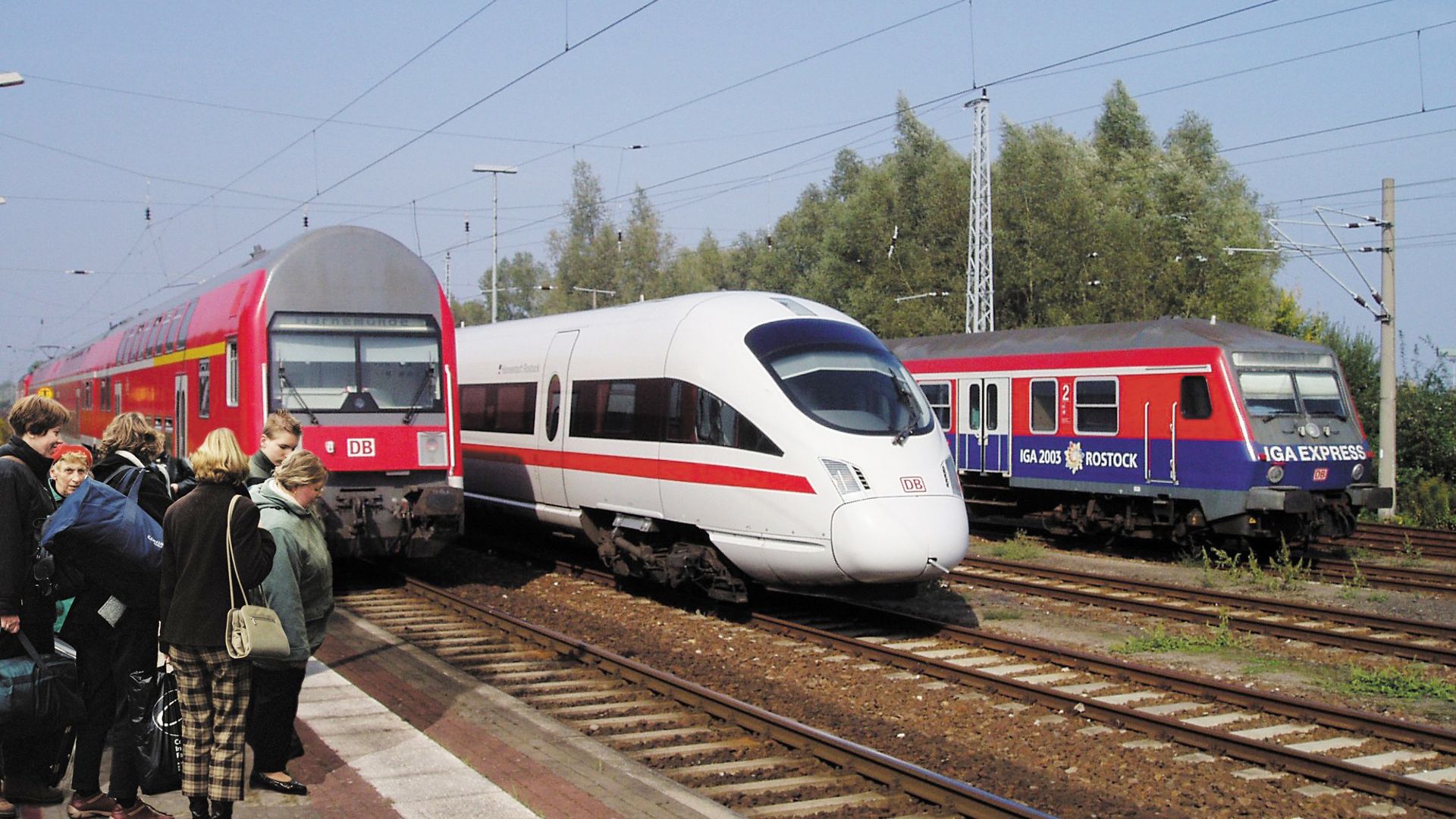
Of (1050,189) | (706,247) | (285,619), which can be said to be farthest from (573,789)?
(706,247)

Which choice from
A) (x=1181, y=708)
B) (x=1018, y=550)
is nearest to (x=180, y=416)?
(x=1018, y=550)

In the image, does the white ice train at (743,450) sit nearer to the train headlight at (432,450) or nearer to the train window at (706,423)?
the train window at (706,423)

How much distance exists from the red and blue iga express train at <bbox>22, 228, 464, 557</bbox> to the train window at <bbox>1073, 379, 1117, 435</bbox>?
31.5 ft

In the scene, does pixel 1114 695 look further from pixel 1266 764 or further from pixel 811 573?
pixel 811 573

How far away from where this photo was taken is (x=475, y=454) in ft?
59.1

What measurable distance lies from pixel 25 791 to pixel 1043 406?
16162 mm

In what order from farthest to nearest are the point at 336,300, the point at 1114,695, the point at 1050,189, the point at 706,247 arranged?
the point at 706,247
the point at 1050,189
the point at 336,300
the point at 1114,695

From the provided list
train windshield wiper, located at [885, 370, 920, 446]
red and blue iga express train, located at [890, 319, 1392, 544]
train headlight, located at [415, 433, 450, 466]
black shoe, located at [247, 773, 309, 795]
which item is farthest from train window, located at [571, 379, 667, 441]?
red and blue iga express train, located at [890, 319, 1392, 544]

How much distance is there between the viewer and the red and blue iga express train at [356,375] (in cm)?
1337

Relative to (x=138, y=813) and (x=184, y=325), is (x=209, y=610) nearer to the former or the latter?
(x=138, y=813)

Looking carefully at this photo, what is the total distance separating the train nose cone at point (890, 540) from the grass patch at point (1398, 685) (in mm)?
3394

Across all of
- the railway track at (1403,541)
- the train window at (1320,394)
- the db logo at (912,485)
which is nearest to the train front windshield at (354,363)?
the db logo at (912,485)

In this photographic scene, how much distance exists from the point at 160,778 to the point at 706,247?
289ft

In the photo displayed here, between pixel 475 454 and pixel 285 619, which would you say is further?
pixel 475 454
